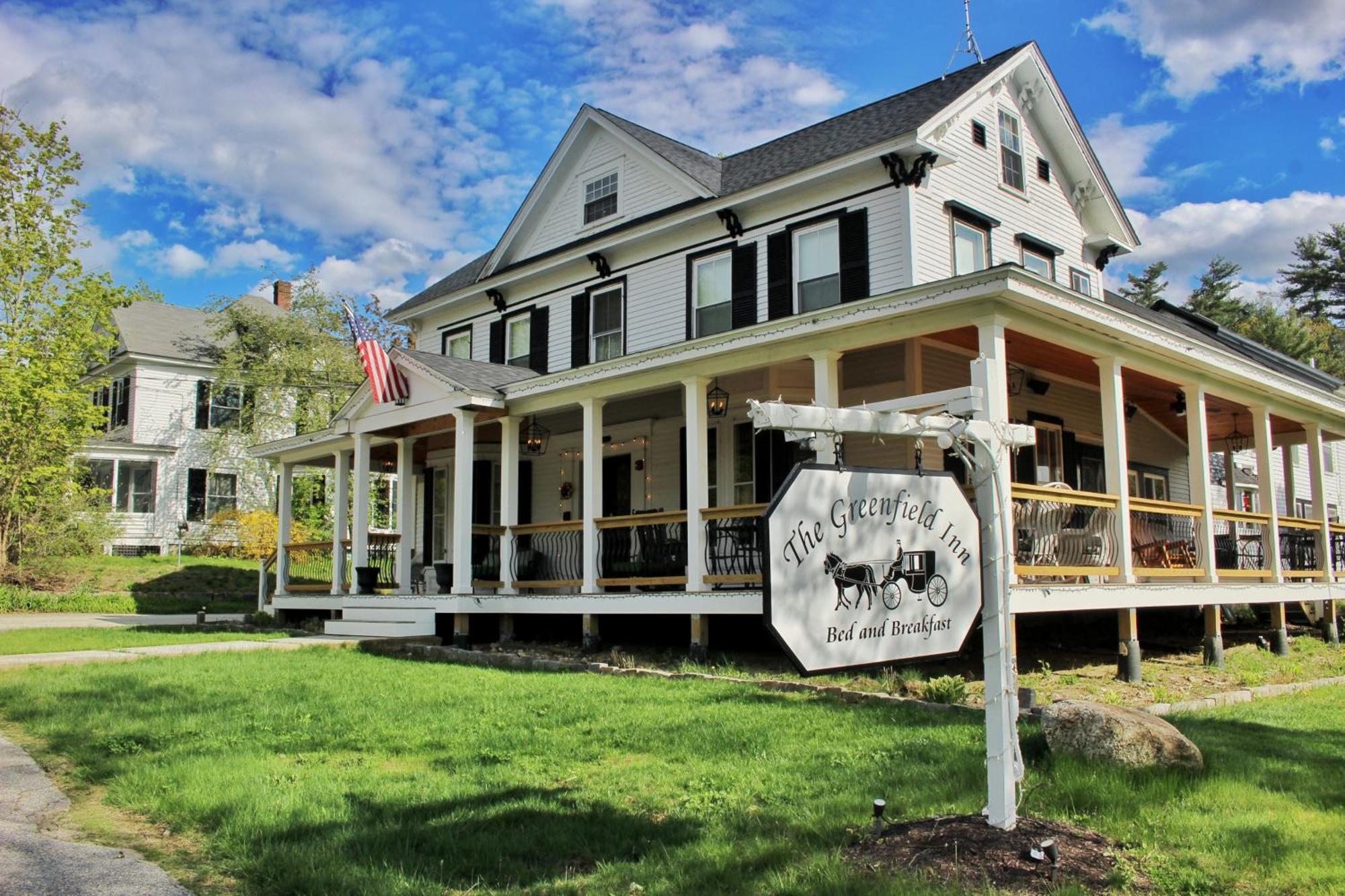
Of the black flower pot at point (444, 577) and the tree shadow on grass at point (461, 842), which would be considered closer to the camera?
the tree shadow on grass at point (461, 842)

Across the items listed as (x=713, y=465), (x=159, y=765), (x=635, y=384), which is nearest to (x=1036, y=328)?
(x=635, y=384)

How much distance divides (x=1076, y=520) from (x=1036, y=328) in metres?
2.91

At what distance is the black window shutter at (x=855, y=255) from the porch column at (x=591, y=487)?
3.73m

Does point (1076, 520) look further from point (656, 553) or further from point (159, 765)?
point (159, 765)

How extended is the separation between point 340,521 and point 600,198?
749 cm

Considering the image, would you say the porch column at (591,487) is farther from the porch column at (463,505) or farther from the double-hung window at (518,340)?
the double-hung window at (518,340)

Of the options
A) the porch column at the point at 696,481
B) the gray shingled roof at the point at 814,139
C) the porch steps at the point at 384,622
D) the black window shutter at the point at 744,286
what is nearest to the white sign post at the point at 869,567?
the porch column at the point at 696,481

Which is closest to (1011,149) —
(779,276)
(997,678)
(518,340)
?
(779,276)

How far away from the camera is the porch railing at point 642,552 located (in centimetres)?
1238

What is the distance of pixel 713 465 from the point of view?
1538 cm

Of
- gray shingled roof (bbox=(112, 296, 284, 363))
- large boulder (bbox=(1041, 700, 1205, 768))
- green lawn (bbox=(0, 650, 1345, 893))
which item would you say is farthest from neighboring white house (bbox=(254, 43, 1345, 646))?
gray shingled roof (bbox=(112, 296, 284, 363))

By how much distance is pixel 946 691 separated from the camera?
802 cm

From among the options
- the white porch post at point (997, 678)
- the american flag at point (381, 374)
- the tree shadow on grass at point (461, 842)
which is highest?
the american flag at point (381, 374)

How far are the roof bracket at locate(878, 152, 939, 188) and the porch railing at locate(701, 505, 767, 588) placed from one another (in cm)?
493
